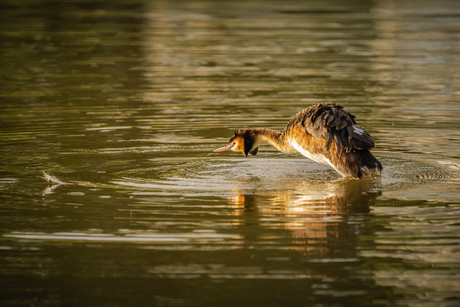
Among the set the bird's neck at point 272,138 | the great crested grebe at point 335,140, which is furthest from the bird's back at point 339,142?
the bird's neck at point 272,138

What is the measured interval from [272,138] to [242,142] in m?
0.42

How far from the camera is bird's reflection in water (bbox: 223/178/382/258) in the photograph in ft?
22.0

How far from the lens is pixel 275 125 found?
480 inches

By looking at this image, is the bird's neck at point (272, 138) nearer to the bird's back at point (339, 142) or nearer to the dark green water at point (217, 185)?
the dark green water at point (217, 185)

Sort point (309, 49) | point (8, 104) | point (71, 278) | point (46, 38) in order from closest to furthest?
point (71, 278), point (8, 104), point (309, 49), point (46, 38)

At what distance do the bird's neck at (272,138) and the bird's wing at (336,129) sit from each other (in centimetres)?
76

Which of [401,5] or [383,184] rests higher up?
[401,5]

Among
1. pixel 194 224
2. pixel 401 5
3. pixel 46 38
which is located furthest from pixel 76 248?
pixel 401 5

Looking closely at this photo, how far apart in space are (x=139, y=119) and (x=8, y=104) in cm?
313

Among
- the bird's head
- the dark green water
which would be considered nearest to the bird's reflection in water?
the dark green water

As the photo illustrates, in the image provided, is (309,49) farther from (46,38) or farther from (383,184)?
(383,184)

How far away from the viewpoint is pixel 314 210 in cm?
763

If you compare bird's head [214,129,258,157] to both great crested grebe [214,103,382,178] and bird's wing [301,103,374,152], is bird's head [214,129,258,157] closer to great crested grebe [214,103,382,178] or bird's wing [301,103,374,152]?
great crested grebe [214,103,382,178]

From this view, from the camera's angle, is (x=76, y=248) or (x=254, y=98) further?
(x=254, y=98)
